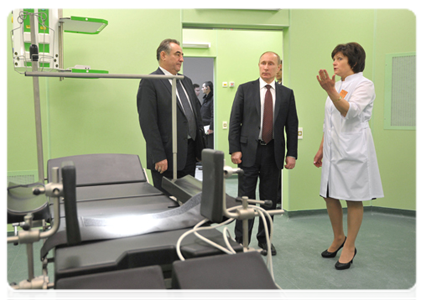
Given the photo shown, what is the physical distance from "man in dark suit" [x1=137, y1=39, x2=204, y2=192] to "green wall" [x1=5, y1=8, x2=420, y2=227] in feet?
2.78

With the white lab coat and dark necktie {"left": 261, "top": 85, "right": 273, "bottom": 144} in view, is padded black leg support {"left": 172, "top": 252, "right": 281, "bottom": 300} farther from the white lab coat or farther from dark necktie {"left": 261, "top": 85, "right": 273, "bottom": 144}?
dark necktie {"left": 261, "top": 85, "right": 273, "bottom": 144}

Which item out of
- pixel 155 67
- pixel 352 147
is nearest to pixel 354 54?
pixel 352 147

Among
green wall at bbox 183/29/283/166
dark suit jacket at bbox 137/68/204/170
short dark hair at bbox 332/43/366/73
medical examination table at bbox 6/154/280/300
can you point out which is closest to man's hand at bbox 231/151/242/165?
dark suit jacket at bbox 137/68/204/170

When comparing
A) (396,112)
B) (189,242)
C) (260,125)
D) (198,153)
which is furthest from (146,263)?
(396,112)

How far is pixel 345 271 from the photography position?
7.61 feet

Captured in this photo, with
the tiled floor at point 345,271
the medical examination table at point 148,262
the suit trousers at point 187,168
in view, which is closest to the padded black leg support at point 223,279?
the medical examination table at point 148,262

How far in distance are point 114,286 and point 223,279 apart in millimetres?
260

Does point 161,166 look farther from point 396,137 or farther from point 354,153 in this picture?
point 396,137

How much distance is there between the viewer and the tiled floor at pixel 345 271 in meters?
2.05

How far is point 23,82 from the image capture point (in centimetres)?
298

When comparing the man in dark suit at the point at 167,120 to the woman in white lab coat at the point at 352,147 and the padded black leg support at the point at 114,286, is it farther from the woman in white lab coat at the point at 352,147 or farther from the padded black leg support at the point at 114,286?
the padded black leg support at the point at 114,286

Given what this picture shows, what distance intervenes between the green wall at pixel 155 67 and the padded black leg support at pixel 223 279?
2.45 meters

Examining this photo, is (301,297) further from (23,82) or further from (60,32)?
(23,82)

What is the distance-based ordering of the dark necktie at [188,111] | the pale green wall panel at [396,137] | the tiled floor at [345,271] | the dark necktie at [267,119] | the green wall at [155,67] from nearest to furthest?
the tiled floor at [345,271] < the dark necktie at [188,111] < the dark necktie at [267,119] < the green wall at [155,67] < the pale green wall panel at [396,137]
